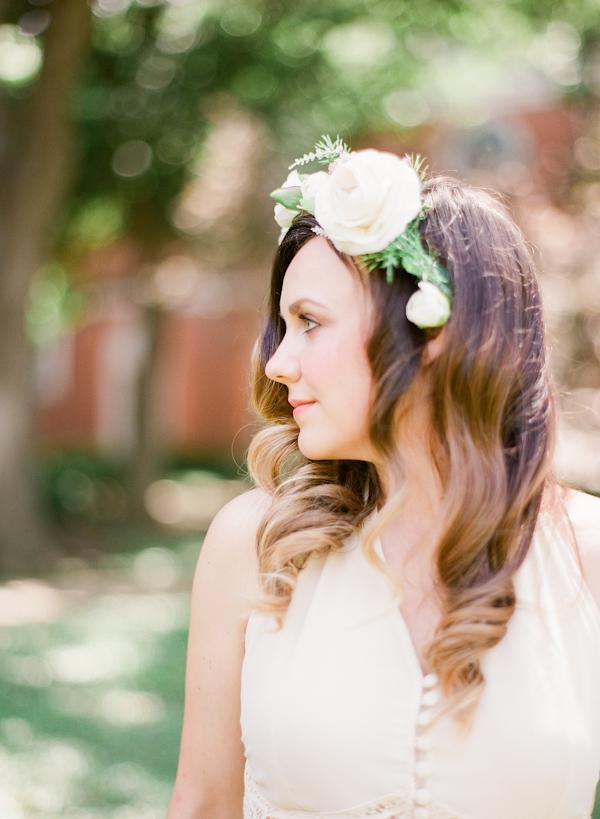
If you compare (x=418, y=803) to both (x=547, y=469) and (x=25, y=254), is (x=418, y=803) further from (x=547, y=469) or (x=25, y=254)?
(x=25, y=254)

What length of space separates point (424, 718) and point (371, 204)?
A: 1.06 metres

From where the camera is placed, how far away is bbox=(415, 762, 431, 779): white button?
1.62 metres

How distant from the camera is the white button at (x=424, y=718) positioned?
1.64 metres

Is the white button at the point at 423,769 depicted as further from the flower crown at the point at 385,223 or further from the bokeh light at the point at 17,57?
the bokeh light at the point at 17,57

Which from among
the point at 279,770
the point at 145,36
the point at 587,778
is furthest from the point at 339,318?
the point at 145,36

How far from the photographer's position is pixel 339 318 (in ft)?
5.74

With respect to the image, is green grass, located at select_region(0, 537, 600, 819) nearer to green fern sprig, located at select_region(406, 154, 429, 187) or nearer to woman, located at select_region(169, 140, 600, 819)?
woman, located at select_region(169, 140, 600, 819)

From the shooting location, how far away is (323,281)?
1792mm

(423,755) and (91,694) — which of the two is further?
(91,694)

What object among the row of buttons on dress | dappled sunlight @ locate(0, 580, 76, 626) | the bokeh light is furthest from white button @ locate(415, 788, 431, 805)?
the bokeh light

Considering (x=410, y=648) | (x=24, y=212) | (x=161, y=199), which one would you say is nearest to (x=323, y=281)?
(x=410, y=648)

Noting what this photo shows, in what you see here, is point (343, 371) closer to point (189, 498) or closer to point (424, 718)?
point (424, 718)

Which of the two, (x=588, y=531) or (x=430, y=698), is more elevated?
(x=588, y=531)

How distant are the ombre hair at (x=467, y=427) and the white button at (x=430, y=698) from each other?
3cm
